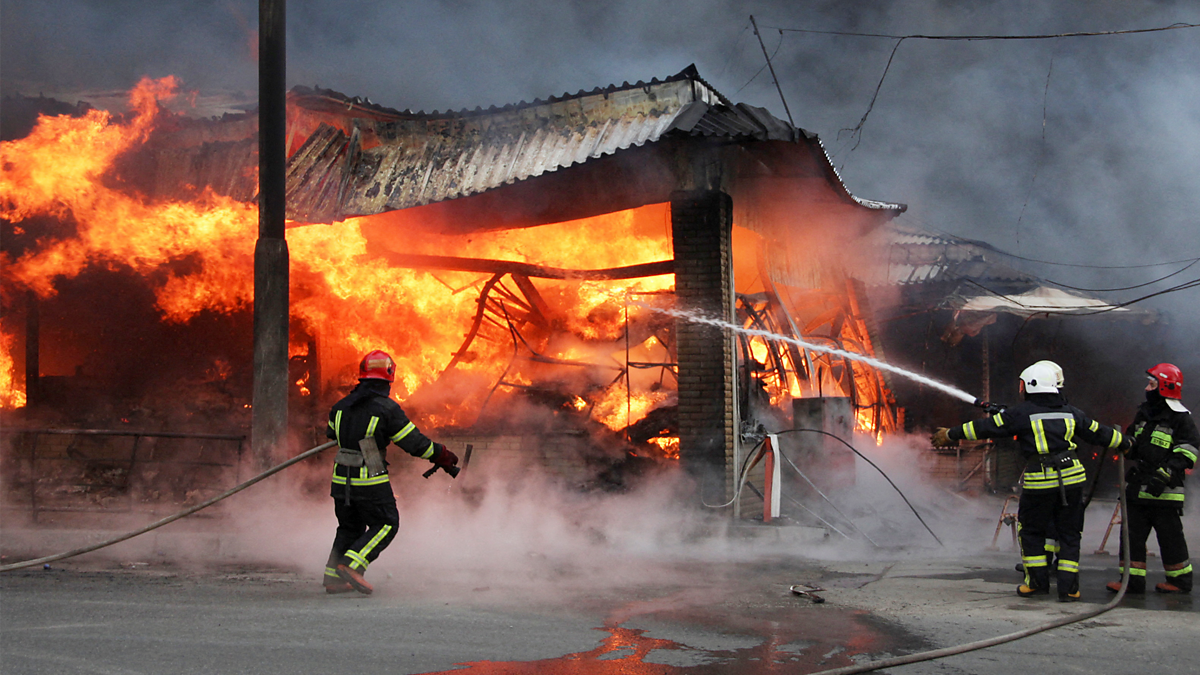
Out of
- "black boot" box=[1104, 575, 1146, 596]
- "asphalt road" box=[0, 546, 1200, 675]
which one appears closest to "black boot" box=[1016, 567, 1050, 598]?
"asphalt road" box=[0, 546, 1200, 675]

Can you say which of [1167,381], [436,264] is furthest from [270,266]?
[1167,381]

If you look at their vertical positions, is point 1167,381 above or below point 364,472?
above

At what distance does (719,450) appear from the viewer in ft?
30.1

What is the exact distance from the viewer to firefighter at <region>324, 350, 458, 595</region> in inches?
231

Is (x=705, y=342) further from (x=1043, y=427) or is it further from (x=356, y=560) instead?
(x=356, y=560)

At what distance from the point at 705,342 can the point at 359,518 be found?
4626 millimetres

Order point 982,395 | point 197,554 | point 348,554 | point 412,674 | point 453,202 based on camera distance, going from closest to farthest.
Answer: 1. point 412,674
2. point 348,554
3. point 197,554
4. point 453,202
5. point 982,395

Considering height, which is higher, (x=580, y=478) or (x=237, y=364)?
(x=237, y=364)

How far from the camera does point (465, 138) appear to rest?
10.8 meters

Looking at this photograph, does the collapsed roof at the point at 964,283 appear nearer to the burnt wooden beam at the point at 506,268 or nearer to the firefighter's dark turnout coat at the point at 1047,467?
the burnt wooden beam at the point at 506,268

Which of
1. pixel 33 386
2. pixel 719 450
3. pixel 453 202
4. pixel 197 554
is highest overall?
pixel 453 202

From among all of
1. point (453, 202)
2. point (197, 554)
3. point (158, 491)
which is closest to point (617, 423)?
point (453, 202)

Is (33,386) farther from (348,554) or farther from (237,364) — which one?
(348,554)

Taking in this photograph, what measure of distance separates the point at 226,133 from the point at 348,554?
7.78 m
